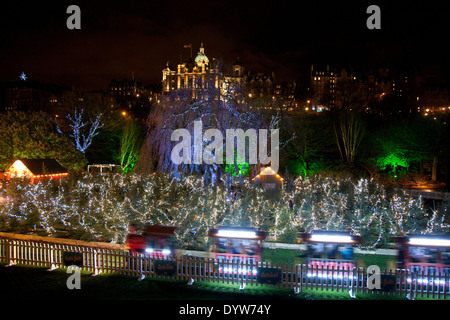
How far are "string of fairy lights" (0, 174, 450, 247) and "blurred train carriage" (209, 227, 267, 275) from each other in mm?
2350

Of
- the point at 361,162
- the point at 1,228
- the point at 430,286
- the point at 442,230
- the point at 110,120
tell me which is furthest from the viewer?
the point at 110,120

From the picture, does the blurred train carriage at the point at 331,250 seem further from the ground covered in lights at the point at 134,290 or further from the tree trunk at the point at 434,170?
the tree trunk at the point at 434,170

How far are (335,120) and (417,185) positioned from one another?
14656mm

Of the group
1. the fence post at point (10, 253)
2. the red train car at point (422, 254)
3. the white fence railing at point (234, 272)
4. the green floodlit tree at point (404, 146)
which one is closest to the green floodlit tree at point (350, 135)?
the green floodlit tree at point (404, 146)

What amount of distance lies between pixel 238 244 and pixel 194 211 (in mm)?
3228

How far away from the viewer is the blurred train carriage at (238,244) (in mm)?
10219

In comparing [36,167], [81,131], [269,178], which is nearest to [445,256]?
[269,178]

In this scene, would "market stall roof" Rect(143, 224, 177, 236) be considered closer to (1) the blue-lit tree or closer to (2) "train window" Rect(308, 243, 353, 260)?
(2) "train window" Rect(308, 243, 353, 260)

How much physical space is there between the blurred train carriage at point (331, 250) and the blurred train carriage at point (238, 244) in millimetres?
1468

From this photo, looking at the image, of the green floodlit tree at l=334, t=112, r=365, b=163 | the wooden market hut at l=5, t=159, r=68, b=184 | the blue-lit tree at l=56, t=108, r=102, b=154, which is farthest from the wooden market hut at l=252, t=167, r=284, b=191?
the blue-lit tree at l=56, t=108, r=102, b=154

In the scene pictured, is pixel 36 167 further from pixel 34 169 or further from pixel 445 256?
pixel 445 256

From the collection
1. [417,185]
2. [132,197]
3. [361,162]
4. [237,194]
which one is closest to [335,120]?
[361,162]
